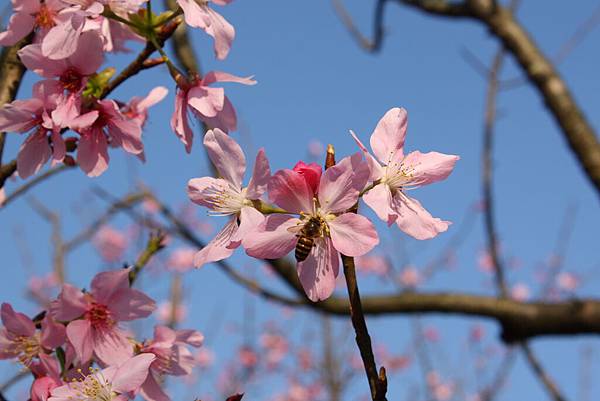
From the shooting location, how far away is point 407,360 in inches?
497

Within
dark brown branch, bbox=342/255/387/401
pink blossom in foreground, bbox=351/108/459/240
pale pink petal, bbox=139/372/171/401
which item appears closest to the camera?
dark brown branch, bbox=342/255/387/401

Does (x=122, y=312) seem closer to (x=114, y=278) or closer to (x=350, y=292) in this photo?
(x=114, y=278)

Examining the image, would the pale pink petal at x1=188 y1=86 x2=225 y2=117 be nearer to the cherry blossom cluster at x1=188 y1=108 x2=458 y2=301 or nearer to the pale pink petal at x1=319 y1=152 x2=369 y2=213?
the cherry blossom cluster at x1=188 y1=108 x2=458 y2=301

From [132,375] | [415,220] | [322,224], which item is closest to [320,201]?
[322,224]

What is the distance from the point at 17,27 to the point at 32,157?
25 cm

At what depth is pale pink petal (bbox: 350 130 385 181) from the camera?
930 millimetres

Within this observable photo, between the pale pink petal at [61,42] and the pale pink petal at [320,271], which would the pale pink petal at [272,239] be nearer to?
the pale pink petal at [320,271]

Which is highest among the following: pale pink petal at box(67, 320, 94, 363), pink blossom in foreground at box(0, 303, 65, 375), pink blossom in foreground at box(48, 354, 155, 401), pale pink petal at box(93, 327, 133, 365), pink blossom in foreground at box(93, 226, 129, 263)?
pink blossom in foreground at box(48, 354, 155, 401)

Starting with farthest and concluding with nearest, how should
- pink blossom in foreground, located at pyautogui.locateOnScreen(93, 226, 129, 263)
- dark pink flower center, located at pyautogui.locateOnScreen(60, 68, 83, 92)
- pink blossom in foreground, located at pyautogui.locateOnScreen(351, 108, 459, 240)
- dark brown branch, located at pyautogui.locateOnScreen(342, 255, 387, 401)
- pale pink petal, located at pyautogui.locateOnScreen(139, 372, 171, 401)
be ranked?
pink blossom in foreground, located at pyautogui.locateOnScreen(93, 226, 129, 263) < dark pink flower center, located at pyautogui.locateOnScreen(60, 68, 83, 92) < pale pink petal, located at pyautogui.locateOnScreen(139, 372, 171, 401) < pink blossom in foreground, located at pyautogui.locateOnScreen(351, 108, 459, 240) < dark brown branch, located at pyautogui.locateOnScreen(342, 255, 387, 401)

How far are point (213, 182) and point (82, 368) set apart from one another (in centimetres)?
39

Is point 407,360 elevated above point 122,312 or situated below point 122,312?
below

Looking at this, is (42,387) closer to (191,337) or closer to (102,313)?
(102,313)

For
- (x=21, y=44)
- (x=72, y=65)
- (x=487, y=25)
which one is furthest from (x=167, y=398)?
(x=487, y=25)

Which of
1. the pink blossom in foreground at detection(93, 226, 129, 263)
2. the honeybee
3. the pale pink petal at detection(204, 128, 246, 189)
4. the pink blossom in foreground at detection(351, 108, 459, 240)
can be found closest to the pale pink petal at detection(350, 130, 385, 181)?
the pink blossom in foreground at detection(351, 108, 459, 240)
